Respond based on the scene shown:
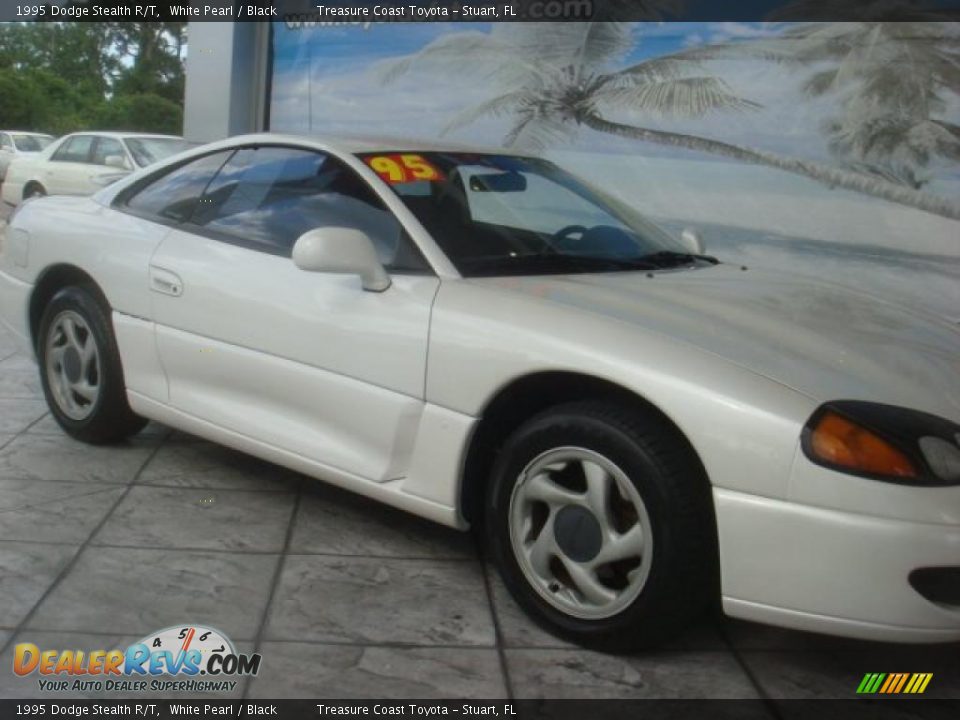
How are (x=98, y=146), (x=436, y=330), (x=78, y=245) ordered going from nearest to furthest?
(x=436, y=330), (x=78, y=245), (x=98, y=146)

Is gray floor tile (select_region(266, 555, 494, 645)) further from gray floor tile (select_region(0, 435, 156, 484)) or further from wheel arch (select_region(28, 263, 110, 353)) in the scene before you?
wheel arch (select_region(28, 263, 110, 353))

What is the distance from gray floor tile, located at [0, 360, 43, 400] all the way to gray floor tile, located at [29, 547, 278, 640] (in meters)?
2.35

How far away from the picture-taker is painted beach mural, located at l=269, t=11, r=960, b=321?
698 cm

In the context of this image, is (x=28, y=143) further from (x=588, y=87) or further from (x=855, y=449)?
(x=855, y=449)

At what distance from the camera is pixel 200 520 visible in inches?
155

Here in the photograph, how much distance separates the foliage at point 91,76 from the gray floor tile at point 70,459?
21.4 m

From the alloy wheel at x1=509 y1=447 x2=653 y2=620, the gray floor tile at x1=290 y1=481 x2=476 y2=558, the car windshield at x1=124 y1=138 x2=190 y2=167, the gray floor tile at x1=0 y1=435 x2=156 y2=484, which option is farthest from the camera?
the car windshield at x1=124 y1=138 x2=190 y2=167

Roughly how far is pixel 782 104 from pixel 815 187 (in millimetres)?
630

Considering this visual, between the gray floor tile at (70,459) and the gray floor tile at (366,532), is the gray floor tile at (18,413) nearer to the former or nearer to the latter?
the gray floor tile at (70,459)

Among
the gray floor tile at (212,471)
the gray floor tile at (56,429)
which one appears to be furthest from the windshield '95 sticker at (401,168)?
the gray floor tile at (56,429)

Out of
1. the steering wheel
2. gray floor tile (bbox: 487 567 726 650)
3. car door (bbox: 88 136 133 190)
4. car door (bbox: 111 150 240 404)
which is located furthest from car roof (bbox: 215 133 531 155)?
car door (bbox: 88 136 133 190)

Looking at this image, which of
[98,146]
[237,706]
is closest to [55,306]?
[237,706]

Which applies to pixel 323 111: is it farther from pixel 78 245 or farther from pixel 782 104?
pixel 78 245

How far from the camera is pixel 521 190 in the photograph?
4.18m
